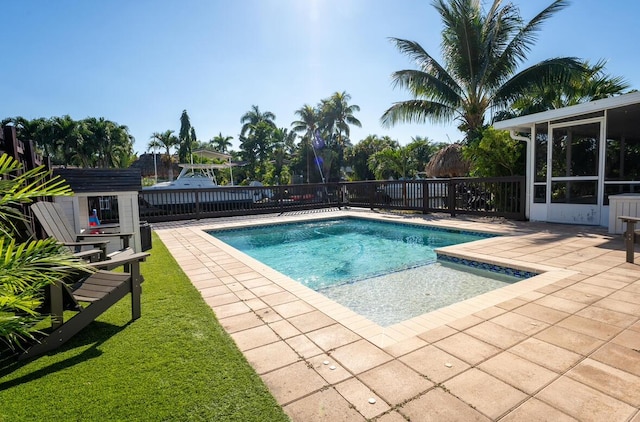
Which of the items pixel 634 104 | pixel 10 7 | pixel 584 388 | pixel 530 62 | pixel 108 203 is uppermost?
pixel 530 62

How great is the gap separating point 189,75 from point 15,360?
11.7 metres

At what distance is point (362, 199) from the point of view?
1330 centimetres

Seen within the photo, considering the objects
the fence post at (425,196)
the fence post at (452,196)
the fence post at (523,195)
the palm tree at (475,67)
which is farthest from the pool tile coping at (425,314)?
the palm tree at (475,67)

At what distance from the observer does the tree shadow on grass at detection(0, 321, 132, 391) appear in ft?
6.45

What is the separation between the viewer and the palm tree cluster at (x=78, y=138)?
2559 centimetres

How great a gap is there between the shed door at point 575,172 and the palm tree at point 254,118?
27458 mm

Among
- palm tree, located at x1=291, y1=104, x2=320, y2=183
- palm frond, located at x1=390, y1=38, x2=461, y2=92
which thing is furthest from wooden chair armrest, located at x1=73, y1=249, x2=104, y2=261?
palm tree, located at x1=291, y1=104, x2=320, y2=183

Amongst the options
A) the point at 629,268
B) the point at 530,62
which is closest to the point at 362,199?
the point at 530,62

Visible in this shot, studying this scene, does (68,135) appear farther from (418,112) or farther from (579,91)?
(579,91)

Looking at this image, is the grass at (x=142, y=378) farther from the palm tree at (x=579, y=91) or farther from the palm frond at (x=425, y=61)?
the palm tree at (x=579, y=91)

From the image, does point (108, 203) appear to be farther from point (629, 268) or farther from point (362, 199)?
point (629, 268)

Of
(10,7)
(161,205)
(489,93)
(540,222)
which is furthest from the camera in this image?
(489,93)

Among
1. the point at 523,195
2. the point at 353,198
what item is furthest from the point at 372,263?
the point at 353,198

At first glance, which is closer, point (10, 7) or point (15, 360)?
point (15, 360)
